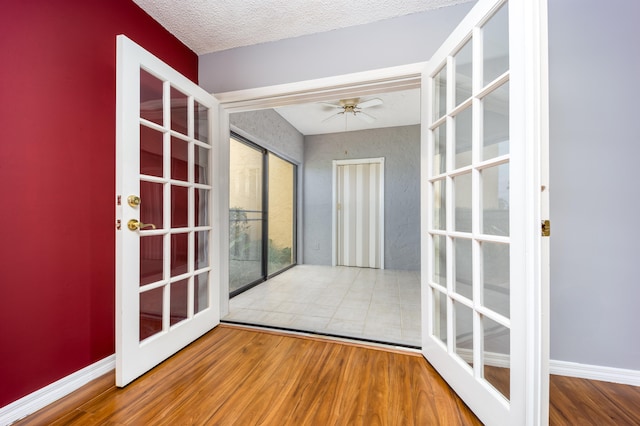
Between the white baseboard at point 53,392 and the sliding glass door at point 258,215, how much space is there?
1.54 meters

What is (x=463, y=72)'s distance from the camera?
1.32 meters

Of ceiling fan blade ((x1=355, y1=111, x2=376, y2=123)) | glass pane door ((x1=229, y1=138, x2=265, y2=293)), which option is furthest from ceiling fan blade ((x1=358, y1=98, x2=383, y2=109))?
glass pane door ((x1=229, y1=138, x2=265, y2=293))

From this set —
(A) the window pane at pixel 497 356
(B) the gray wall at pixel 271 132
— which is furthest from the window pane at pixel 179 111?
(A) the window pane at pixel 497 356

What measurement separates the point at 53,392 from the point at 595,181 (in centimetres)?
306

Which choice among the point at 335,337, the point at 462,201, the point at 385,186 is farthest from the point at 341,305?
the point at 385,186

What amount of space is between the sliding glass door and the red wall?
155 cm

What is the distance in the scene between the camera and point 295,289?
332 centimetres

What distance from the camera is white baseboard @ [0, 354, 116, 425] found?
1130mm

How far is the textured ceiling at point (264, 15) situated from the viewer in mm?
1673

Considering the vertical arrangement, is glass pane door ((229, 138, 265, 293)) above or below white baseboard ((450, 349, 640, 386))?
above

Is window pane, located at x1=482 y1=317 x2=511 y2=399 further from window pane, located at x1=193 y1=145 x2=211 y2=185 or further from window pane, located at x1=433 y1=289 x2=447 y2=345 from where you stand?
window pane, located at x1=193 y1=145 x2=211 y2=185

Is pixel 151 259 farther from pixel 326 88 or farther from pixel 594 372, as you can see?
pixel 594 372

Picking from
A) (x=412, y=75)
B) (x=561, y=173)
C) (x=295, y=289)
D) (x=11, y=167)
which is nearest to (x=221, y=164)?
(x=11, y=167)

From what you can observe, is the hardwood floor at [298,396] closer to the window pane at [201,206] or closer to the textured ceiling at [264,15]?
the window pane at [201,206]
